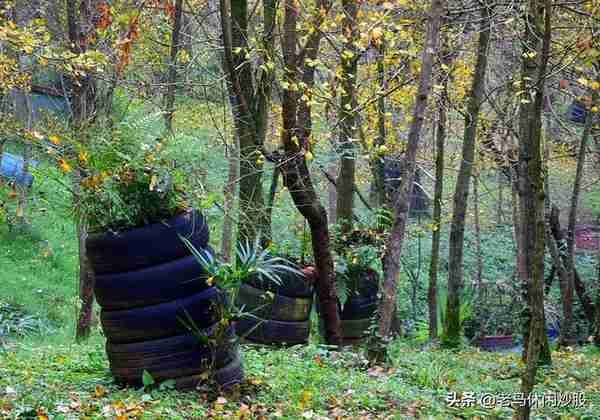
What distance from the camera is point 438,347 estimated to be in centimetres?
1224

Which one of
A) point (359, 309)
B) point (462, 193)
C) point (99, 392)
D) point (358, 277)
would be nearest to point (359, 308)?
point (359, 309)

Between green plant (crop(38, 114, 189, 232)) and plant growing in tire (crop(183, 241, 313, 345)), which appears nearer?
green plant (crop(38, 114, 189, 232))

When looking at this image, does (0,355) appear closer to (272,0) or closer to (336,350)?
(336,350)

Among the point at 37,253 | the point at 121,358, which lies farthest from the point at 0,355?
the point at 37,253

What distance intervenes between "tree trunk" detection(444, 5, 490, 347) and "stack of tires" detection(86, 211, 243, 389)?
21.4 feet

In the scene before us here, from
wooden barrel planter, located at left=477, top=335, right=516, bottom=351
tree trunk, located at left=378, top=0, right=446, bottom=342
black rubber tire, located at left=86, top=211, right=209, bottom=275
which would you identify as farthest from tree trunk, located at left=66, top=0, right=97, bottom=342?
wooden barrel planter, located at left=477, top=335, right=516, bottom=351

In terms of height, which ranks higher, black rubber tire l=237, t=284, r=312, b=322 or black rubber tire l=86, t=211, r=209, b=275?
black rubber tire l=86, t=211, r=209, b=275

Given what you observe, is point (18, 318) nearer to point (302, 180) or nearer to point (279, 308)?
point (279, 308)

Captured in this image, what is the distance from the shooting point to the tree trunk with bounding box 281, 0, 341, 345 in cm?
758

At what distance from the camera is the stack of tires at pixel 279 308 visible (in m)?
8.27

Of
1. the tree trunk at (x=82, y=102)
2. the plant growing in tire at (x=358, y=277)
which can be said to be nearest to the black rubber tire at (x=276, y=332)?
the plant growing in tire at (x=358, y=277)

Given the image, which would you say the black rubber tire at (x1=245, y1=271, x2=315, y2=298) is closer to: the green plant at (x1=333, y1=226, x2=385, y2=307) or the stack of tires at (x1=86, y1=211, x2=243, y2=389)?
the green plant at (x1=333, y1=226, x2=385, y2=307)

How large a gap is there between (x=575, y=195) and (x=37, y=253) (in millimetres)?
13580

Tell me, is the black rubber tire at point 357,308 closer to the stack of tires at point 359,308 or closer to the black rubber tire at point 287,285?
the stack of tires at point 359,308
